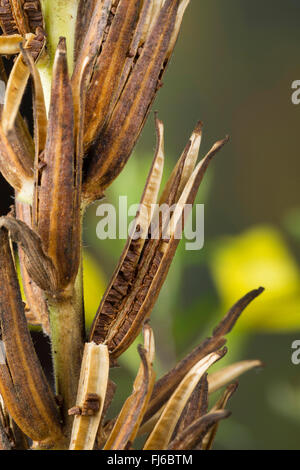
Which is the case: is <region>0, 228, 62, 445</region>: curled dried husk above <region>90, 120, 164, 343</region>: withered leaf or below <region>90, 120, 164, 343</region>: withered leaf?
below

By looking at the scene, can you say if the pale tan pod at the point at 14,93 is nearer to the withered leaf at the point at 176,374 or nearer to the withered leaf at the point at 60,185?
the withered leaf at the point at 60,185

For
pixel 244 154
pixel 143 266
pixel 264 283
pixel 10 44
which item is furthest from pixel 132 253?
pixel 244 154

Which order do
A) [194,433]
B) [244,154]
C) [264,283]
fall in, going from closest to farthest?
1. [194,433]
2. [264,283]
3. [244,154]

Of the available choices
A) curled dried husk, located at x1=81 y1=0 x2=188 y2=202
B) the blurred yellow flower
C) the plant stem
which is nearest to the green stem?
curled dried husk, located at x1=81 y1=0 x2=188 y2=202

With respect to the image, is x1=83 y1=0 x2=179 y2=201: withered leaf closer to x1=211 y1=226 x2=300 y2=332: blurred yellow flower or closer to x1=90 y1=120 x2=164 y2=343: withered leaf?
x1=90 y1=120 x2=164 y2=343: withered leaf

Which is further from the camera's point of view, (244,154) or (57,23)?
(244,154)

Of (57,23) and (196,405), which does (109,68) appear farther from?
(196,405)

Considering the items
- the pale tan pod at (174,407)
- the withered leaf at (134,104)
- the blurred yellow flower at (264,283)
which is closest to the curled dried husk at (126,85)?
the withered leaf at (134,104)

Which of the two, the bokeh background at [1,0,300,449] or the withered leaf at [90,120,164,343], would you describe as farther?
the bokeh background at [1,0,300,449]

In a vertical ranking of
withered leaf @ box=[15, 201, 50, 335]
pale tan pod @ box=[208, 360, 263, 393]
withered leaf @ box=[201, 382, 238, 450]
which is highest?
withered leaf @ box=[15, 201, 50, 335]
